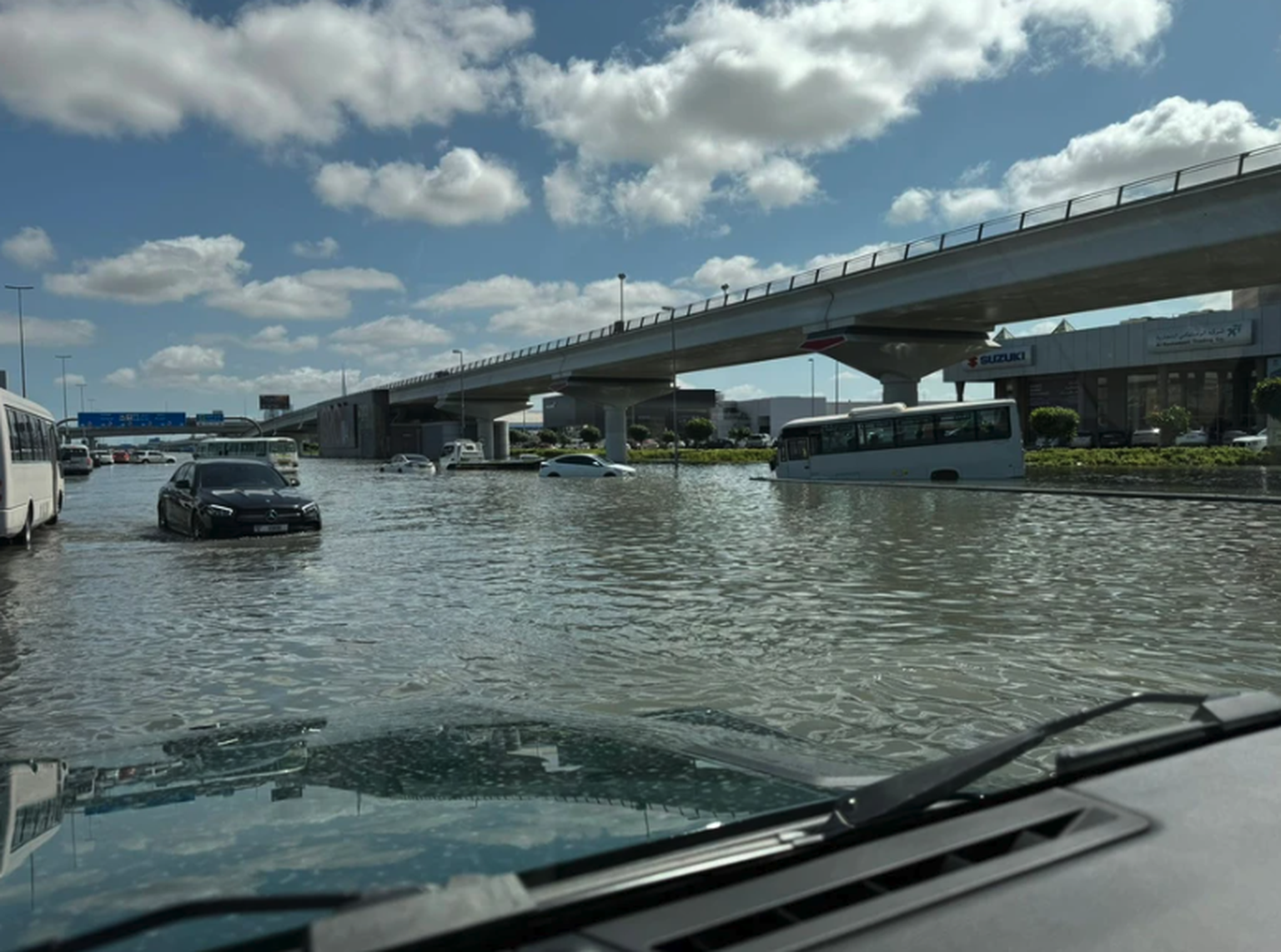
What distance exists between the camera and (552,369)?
69750mm

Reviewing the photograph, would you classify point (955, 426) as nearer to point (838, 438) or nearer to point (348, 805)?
point (838, 438)

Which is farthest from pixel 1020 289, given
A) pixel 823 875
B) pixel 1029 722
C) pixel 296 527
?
pixel 823 875

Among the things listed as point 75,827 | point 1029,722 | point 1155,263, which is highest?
point 1155,263

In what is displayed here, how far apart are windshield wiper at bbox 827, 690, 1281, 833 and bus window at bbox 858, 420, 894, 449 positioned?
3329cm

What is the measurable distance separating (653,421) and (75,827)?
463ft

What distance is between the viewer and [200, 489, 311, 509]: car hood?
17734mm

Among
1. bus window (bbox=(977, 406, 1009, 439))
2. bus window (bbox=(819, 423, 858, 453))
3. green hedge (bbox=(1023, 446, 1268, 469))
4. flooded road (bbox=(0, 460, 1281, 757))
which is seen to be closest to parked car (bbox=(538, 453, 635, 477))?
bus window (bbox=(819, 423, 858, 453))

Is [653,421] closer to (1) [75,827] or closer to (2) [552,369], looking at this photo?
(2) [552,369]

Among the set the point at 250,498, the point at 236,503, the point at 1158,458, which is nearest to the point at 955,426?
the point at 1158,458

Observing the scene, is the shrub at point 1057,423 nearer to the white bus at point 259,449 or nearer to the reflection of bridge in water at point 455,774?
the white bus at point 259,449

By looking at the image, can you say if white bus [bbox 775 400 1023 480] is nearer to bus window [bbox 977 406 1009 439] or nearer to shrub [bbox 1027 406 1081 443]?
bus window [bbox 977 406 1009 439]

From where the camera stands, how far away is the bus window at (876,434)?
35531 mm

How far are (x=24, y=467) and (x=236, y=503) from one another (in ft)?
11.4

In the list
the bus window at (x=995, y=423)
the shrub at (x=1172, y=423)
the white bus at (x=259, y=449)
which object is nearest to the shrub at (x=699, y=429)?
the shrub at (x=1172, y=423)
